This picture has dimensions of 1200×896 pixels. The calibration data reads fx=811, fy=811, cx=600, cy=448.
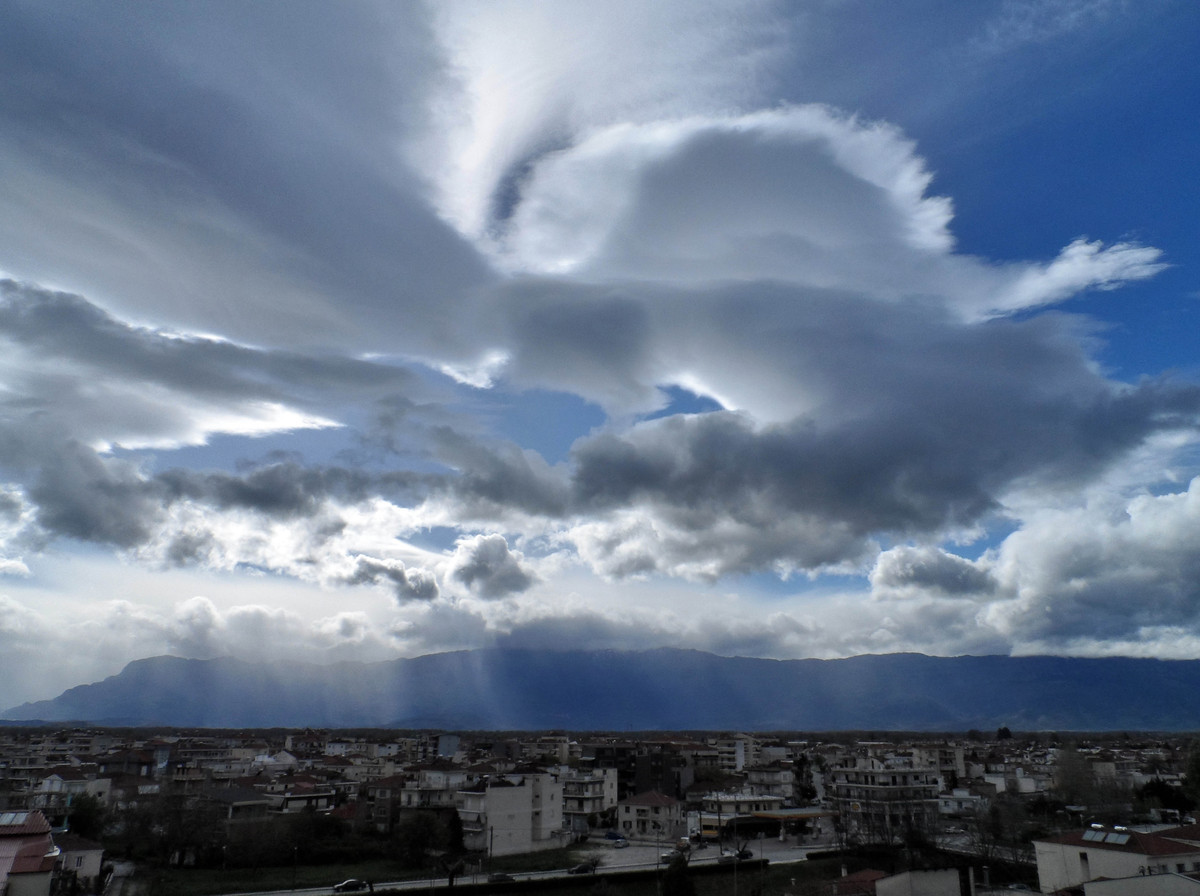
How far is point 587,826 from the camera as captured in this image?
66.2 m

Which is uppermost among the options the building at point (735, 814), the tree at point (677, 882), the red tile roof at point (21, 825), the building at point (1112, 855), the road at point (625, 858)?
the red tile roof at point (21, 825)

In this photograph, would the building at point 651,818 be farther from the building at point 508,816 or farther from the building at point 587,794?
the building at point 508,816

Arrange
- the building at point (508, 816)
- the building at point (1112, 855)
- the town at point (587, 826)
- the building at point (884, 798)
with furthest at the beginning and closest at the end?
the building at point (884, 798), the building at point (508, 816), the town at point (587, 826), the building at point (1112, 855)

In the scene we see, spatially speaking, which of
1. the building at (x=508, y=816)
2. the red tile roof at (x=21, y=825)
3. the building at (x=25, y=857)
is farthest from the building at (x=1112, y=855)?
the red tile roof at (x=21, y=825)

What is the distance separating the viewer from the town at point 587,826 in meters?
36.0

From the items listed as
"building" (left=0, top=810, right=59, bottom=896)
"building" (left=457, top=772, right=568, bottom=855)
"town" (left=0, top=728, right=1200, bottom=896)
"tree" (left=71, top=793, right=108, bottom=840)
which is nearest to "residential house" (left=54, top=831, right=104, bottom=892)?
"town" (left=0, top=728, right=1200, bottom=896)

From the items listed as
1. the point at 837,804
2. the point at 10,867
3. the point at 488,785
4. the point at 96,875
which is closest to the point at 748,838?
the point at 837,804

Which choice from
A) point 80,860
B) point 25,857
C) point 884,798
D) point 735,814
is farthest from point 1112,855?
point 80,860

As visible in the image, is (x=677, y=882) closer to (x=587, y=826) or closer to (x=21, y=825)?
(x=21, y=825)

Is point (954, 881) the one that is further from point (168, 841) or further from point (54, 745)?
point (54, 745)

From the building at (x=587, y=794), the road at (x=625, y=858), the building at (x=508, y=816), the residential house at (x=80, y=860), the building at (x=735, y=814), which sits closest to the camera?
the residential house at (x=80, y=860)

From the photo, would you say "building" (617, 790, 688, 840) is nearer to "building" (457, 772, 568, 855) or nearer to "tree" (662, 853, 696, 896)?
"building" (457, 772, 568, 855)

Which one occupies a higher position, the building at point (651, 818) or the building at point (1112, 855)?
the building at point (1112, 855)

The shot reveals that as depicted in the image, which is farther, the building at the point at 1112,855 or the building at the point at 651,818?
the building at the point at 651,818
